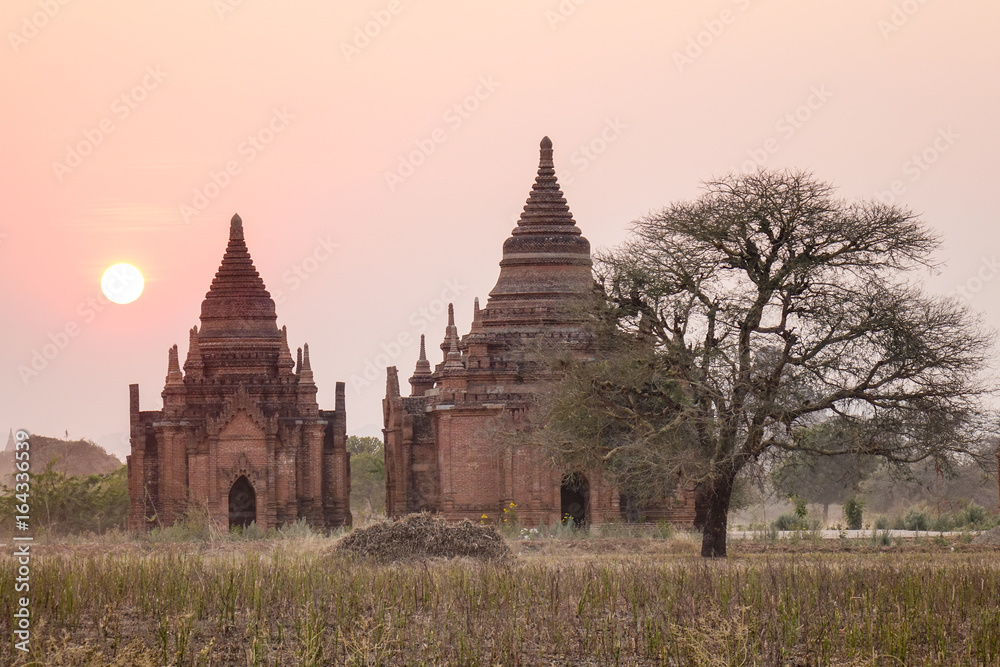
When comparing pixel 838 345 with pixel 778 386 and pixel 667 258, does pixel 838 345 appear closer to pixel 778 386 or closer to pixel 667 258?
pixel 778 386

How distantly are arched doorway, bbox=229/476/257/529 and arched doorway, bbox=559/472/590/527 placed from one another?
8136mm

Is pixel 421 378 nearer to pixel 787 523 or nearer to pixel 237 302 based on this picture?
pixel 237 302

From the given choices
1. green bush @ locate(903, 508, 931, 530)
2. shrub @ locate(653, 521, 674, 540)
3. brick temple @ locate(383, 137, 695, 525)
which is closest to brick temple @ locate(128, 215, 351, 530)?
brick temple @ locate(383, 137, 695, 525)

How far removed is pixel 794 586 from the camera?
54.3 ft

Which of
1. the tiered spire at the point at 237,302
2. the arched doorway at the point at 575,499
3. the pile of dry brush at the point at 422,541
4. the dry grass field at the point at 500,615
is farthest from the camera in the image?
the tiered spire at the point at 237,302

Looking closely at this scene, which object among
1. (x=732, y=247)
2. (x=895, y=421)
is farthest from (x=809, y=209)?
(x=895, y=421)

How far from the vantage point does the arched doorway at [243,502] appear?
39188 mm

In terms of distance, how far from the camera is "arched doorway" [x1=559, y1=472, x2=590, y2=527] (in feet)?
120

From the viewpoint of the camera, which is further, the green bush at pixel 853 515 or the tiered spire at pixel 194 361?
the green bush at pixel 853 515

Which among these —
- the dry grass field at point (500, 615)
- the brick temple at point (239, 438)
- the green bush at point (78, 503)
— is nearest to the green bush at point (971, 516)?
the brick temple at point (239, 438)

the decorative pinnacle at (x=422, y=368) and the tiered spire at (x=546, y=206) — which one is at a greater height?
the tiered spire at (x=546, y=206)

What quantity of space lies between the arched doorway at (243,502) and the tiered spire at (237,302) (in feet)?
14.0

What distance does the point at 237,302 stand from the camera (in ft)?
137

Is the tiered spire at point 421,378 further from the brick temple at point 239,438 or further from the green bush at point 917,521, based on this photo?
the green bush at point 917,521
